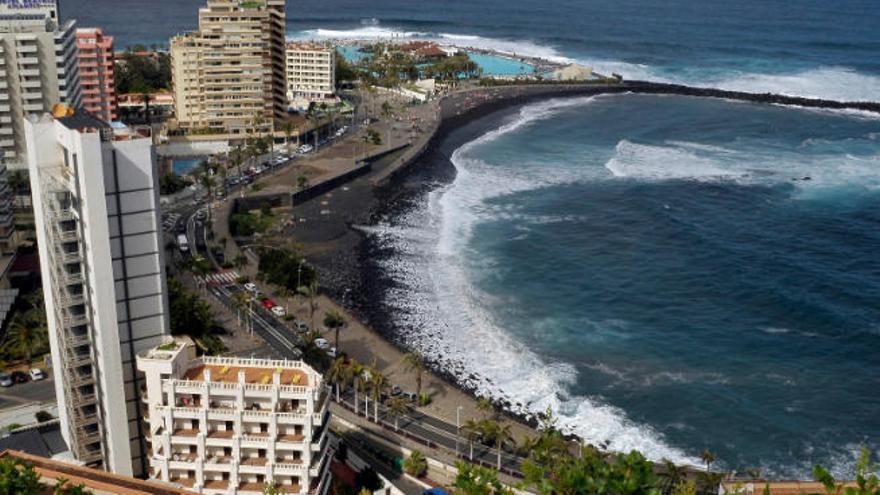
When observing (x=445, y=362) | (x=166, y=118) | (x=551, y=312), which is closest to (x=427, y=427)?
(x=445, y=362)

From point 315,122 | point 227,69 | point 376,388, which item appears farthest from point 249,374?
point 315,122

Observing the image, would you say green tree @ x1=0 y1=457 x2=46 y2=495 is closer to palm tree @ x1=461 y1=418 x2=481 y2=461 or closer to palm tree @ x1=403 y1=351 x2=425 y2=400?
palm tree @ x1=461 y1=418 x2=481 y2=461

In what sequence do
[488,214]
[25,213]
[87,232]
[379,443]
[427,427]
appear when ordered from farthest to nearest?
[488,214]
[25,213]
[427,427]
[379,443]
[87,232]

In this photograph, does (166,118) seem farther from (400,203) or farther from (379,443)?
(379,443)

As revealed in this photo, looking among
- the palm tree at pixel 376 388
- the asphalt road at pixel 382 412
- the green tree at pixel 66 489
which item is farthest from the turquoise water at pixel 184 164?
the green tree at pixel 66 489

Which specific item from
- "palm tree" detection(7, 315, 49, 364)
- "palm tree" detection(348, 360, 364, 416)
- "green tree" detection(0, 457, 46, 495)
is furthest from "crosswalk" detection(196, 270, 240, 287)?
"green tree" detection(0, 457, 46, 495)

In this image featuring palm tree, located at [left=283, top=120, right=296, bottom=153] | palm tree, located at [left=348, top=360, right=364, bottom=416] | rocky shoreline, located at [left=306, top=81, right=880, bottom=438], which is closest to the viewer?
palm tree, located at [left=348, top=360, right=364, bottom=416]
